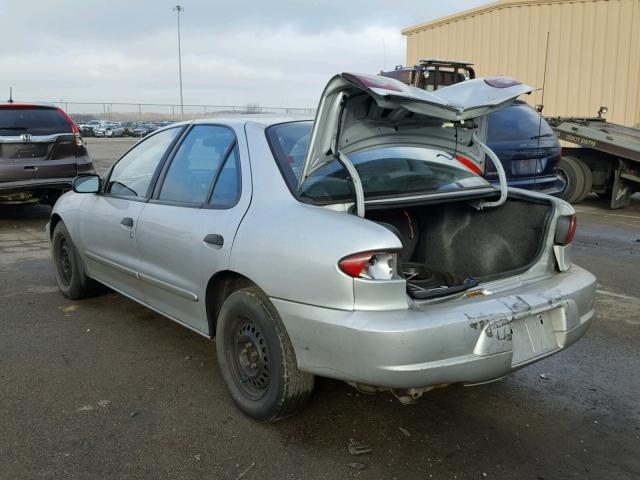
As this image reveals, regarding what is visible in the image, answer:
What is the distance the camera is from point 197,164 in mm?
3836

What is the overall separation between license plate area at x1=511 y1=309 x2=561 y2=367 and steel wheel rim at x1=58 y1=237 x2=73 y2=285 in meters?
3.91

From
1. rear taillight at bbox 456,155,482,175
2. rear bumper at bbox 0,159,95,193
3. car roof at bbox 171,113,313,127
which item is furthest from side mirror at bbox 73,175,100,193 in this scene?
rear bumper at bbox 0,159,95,193

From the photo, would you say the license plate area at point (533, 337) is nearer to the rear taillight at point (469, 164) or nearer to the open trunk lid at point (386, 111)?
the open trunk lid at point (386, 111)

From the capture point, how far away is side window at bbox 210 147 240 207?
339cm

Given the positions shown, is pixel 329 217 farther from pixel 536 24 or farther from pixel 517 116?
pixel 536 24

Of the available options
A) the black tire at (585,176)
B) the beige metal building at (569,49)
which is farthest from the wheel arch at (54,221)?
the beige metal building at (569,49)

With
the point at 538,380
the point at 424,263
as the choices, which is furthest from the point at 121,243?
the point at 538,380

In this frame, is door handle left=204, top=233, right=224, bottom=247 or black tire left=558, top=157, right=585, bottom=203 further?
black tire left=558, top=157, right=585, bottom=203

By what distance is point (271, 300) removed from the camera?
2945mm

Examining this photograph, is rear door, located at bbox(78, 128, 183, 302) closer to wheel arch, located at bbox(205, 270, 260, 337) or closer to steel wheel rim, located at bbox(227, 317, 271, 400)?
wheel arch, located at bbox(205, 270, 260, 337)

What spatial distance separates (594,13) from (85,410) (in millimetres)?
16557

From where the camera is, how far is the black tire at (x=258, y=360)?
9.71 feet

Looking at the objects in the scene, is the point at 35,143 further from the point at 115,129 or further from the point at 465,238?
the point at 115,129

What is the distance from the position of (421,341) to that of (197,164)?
→ 193 centimetres
